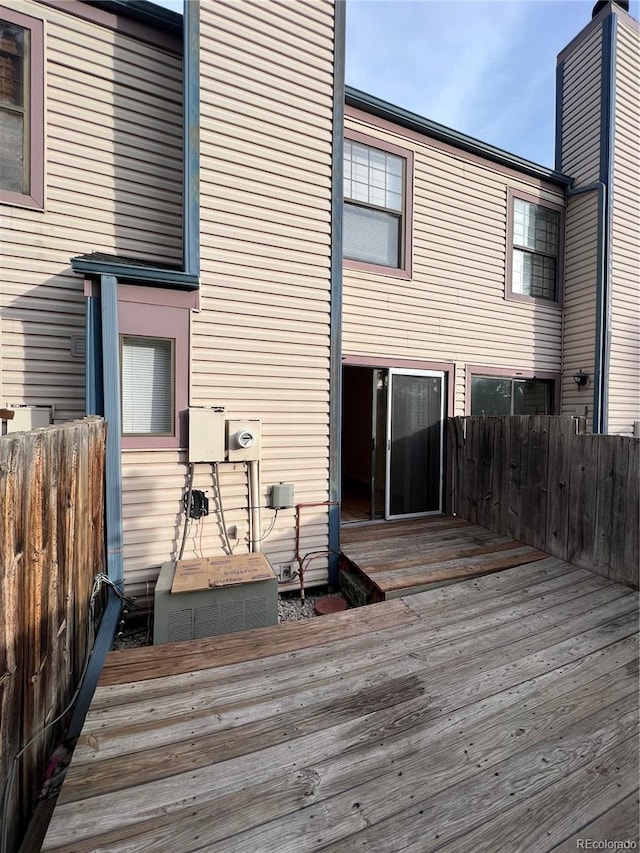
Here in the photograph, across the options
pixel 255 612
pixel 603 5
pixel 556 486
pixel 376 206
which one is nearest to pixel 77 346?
pixel 255 612

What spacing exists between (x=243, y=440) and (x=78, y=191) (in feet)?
9.31

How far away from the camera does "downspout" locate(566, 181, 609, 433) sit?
6062mm

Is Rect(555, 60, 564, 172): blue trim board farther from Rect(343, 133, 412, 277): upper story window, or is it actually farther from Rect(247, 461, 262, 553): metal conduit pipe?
Rect(247, 461, 262, 553): metal conduit pipe

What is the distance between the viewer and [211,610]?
9.48 feet

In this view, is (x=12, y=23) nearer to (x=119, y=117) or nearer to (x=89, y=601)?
(x=119, y=117)

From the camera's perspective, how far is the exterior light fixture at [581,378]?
620cm

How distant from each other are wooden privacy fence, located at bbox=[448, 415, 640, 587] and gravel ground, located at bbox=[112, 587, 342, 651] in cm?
235

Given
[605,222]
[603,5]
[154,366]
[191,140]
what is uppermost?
[603,5]

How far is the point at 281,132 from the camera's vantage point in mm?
3762

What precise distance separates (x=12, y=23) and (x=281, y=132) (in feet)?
8.15

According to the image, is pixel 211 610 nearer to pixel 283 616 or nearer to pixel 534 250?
pixel 283 616

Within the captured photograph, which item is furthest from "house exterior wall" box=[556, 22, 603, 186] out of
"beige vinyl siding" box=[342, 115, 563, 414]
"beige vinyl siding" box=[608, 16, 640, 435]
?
"beige vinyl siding" box=[342, 115, 563, 414]

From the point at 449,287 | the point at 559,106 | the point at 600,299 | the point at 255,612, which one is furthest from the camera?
the point at 559,106

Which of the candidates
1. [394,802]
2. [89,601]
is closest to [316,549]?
[89,601]
